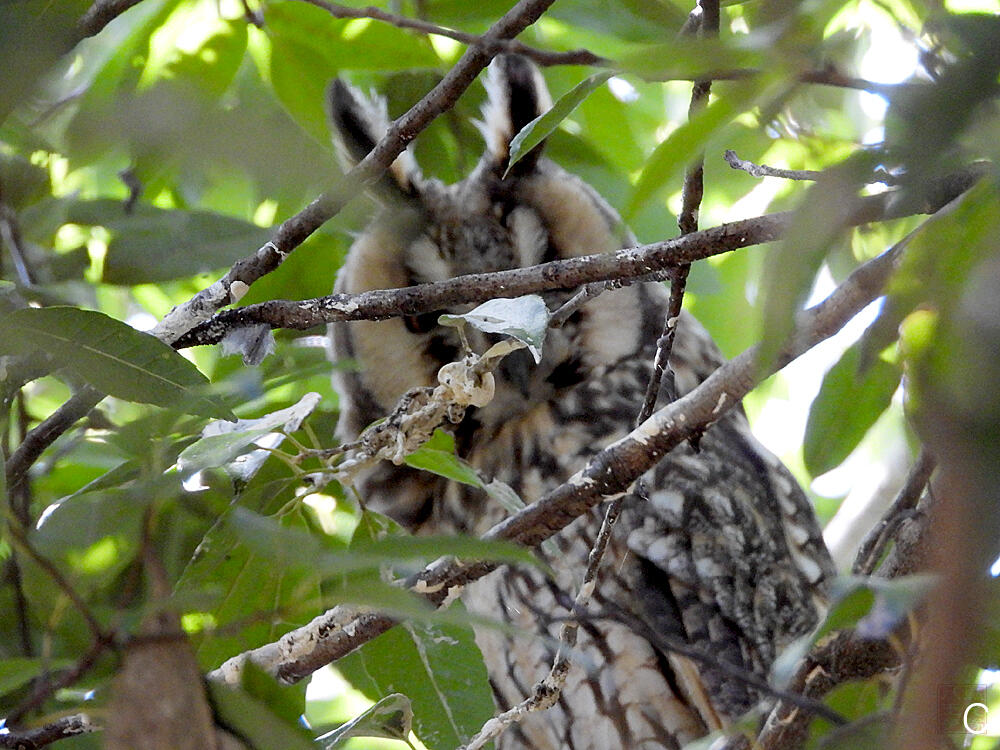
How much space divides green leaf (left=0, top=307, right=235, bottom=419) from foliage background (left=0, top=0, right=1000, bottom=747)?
0.06 feet

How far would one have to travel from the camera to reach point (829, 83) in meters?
0.74

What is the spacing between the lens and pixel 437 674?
127cm

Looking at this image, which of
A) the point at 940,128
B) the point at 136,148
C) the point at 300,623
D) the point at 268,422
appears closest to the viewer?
the point at 940,128

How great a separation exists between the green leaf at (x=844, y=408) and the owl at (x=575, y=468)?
1.82ft

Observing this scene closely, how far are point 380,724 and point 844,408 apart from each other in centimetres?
61

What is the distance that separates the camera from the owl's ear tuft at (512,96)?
194 cm

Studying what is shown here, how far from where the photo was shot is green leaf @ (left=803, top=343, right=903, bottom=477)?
1232 mm

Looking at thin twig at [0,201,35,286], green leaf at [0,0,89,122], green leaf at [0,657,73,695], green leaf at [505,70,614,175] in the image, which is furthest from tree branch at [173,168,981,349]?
thin twig at [0,201,35,286]

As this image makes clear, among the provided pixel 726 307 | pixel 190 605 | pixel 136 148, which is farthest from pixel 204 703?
pixel 726 307

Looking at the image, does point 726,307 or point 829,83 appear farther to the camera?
point 726,307

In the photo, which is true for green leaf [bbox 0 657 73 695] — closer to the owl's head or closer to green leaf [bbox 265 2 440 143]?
green leaf [bbox 265 2 440 143]

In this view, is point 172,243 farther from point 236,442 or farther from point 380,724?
point 380,724

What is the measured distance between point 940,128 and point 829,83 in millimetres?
173

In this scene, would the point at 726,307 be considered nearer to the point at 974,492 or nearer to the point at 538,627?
the point at 538,627
